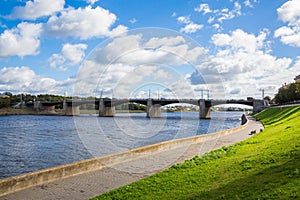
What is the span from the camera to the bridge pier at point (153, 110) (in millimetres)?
90744

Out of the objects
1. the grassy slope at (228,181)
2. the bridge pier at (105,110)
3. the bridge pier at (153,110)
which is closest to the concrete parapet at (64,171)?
the grassy slope at (228,181)

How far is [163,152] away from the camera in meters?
16.6

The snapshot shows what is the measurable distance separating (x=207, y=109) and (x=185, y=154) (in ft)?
257

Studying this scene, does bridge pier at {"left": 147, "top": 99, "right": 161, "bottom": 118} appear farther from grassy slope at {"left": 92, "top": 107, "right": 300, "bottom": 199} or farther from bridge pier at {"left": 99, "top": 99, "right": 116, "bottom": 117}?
grassy slope at {"left": 92, "top": 107, "right": 300, "bottom": 199}

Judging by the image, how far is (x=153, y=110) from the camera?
9331 cm

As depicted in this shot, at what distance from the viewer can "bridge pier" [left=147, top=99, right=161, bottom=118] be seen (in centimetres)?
9074

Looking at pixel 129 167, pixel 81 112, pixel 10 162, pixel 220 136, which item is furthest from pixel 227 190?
pixel 81 112

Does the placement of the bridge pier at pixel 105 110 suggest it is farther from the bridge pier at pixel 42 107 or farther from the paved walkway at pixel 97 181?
the paved walkway at pixel 97 181

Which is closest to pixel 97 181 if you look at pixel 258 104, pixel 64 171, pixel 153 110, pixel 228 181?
pixel 64 171

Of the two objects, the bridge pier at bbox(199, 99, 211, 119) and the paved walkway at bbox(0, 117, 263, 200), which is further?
the bridge pier at bbox(199, 99, 211, 119)

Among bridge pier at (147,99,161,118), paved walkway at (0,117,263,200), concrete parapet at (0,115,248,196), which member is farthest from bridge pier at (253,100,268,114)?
paved walkway at (0,117,263,200)

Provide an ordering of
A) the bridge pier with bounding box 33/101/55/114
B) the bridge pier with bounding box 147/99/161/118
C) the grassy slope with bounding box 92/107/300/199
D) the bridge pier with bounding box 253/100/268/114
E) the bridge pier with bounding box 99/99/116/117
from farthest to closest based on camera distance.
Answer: the bridge pier with bounding box 33/101/55/114
the bridge pier with bounding box 99/99/116/117
the bridge pier with bounding box 147/99/161/118
the bridge pier with bounding box 253/100/268/114
the grassy slope with bounding box 92/107/300/199

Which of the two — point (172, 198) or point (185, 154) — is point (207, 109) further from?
point (172, 198)

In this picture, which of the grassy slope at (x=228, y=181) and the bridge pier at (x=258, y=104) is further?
the bridge pier at (x=258, y=104)
